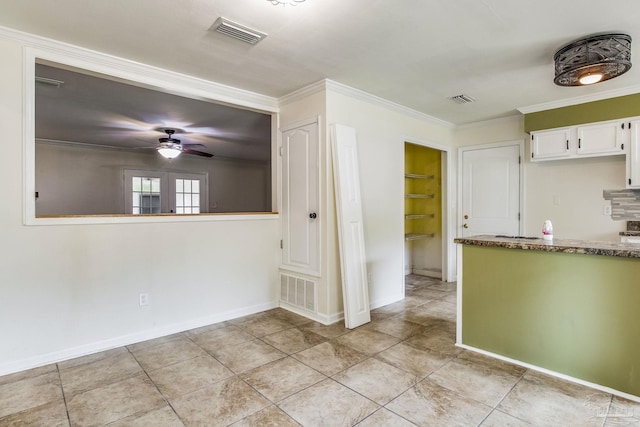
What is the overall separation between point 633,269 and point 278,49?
288 centimetres

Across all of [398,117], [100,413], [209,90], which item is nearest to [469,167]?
[398,117]

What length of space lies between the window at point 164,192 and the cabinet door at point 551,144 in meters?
6.71

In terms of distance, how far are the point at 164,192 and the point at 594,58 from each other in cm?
739

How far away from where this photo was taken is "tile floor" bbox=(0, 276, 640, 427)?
6.16 ft

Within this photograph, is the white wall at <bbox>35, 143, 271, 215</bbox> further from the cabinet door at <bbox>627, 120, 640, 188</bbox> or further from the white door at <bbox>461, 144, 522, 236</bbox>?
the cabinet door at <bbox>627, 120, 640, 188</bbox>

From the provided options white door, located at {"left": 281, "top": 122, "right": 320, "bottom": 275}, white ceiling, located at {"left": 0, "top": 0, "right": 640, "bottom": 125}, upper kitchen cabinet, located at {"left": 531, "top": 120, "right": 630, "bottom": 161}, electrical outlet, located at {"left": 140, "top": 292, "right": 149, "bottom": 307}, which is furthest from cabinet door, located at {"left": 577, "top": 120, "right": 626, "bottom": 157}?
electrical outlet, located at {"left": 140, "top": 292, "right": 149, "bottom": 307}

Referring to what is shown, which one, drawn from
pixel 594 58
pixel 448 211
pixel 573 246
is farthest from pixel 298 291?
pixel 594 58

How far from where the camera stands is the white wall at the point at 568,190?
151 inches

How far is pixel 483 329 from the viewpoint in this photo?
8.77ft

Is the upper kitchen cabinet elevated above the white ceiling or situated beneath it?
situated beneath

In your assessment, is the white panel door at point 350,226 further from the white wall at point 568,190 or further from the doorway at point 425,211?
the white wall at point 568,190

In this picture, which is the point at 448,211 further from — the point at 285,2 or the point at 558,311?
the point at 285,2

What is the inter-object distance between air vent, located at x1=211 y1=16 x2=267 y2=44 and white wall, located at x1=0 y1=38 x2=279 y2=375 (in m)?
1.54

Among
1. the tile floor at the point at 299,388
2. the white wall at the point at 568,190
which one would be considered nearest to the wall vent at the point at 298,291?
the tile floor at the point at 299,388
